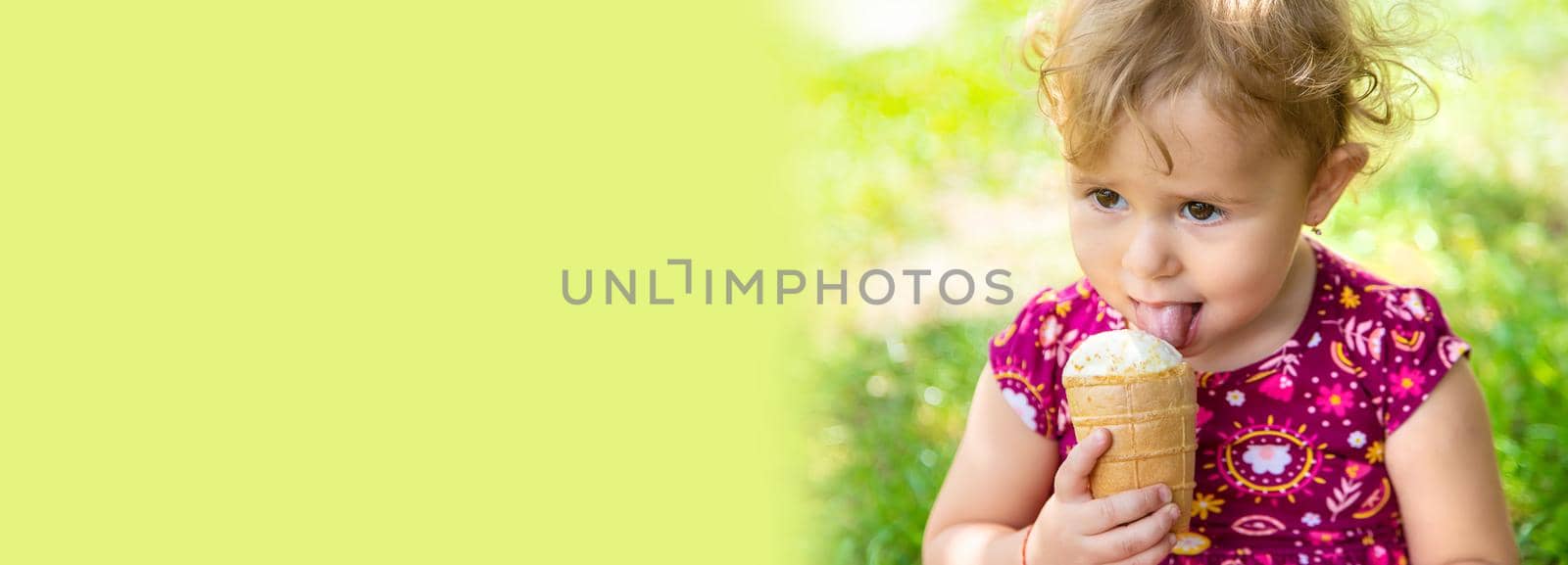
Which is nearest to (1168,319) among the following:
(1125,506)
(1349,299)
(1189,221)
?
(1189,221)

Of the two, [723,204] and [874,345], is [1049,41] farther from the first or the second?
[723,204]

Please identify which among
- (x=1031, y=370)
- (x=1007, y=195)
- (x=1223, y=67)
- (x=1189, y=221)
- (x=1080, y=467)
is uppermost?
(x=1007, y=195)

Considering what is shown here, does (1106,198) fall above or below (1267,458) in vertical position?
above

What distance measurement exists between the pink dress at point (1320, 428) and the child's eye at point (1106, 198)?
27 cm

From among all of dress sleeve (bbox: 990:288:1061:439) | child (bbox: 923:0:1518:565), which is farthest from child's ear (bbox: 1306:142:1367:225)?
dress sleeve (bbox: 990:288:1061:439)

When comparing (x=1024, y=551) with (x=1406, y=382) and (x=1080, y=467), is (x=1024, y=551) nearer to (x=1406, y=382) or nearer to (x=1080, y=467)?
(x=1080, y=467)

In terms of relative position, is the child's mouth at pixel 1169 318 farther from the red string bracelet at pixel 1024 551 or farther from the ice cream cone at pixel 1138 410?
the red string bracelet at pixel 1024 551

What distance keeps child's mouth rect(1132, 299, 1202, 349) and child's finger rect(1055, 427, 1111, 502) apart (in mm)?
151

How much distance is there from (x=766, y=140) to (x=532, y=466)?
1851mm

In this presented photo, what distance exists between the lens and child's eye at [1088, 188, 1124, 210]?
192 cm

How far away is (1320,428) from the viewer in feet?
6.81

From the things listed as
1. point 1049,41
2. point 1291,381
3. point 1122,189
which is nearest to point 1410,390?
point 1291,381

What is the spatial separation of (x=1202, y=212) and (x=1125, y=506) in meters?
0.37

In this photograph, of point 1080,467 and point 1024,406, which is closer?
point 1080,467
